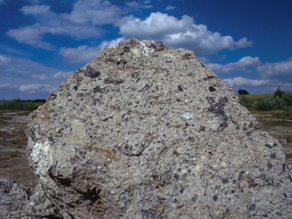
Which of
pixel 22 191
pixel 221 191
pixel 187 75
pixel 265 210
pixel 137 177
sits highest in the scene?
pixel 187 75

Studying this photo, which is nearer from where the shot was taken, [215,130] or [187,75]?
[215,130]

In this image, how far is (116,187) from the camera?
2.08m

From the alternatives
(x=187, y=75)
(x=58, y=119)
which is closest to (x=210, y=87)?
(x=187, y=75)

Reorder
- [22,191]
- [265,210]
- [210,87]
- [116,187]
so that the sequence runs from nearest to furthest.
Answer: [265,210], [116,187], [210,87], [22,191]

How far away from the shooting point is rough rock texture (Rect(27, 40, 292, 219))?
2047mm

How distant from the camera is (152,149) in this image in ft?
7.22

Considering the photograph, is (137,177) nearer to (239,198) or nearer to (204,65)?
(239,198)

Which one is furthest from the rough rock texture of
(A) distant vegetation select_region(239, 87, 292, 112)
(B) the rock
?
(A) distant vegetation select_region(239, 87, 292, 112)

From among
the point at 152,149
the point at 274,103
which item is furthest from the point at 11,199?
the point at 274,103

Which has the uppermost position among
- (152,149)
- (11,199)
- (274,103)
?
(274,103)

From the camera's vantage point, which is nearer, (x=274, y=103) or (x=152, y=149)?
(x=152, y=149)

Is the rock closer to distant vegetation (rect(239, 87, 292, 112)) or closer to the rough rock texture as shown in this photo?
the rough rock texture

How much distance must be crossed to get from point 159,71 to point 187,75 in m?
0.36

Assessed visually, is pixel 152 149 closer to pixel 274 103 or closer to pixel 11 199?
pixel 11 199
